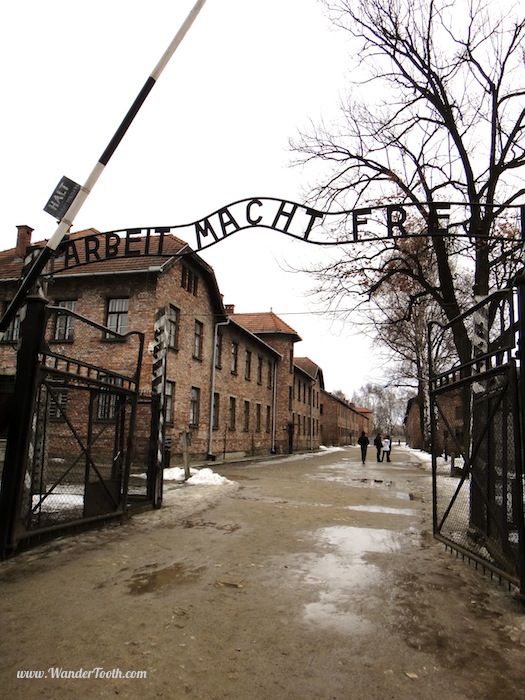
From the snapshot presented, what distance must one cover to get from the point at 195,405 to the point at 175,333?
13.1 ft

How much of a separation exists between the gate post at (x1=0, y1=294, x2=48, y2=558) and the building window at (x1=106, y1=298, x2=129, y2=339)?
13712 millimetres

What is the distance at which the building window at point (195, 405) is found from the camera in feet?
72.3

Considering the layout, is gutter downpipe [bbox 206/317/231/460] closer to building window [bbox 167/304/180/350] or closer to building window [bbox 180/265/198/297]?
building window [bbox 180/265/198/297]

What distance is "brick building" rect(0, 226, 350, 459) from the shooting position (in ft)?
60.8

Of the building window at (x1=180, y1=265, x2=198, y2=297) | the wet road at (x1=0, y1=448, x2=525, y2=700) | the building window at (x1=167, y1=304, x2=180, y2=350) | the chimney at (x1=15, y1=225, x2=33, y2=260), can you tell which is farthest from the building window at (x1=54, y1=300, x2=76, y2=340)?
the wet road at (x1=0, y1=448, x2=525, y2=700)

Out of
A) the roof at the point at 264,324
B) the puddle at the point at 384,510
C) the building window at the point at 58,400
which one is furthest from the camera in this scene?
the roof at the point at 264,324

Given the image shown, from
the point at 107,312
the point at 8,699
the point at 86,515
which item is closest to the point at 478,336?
the point at 86,515

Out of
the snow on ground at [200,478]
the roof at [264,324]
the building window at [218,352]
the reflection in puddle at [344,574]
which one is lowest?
the snow on ground at [200,478]

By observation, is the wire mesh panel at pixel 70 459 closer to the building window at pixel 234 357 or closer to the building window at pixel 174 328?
the building window at pixel 174 328

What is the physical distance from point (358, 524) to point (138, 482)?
19.4 feet

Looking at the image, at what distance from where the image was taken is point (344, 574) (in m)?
5.37

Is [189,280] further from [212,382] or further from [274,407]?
[274,407]

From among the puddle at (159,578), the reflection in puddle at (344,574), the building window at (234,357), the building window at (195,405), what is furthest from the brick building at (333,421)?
the puddle at (159,578)

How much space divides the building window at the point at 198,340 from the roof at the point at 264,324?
1452 cm
